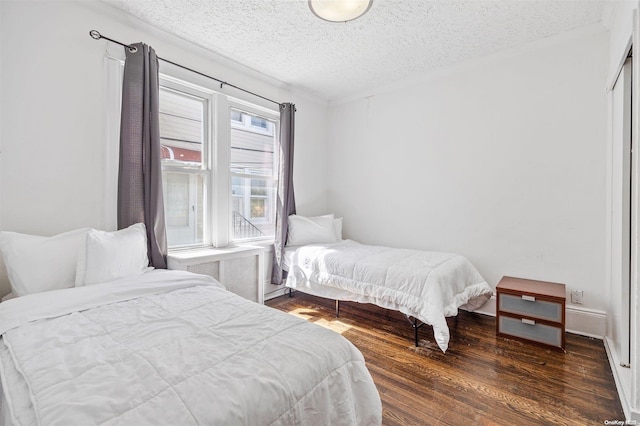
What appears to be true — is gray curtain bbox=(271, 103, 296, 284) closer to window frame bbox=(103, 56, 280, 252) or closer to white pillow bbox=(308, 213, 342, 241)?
window frame bbox=(103, 56, 280, 252)

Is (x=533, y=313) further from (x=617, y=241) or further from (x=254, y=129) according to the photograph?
(x=254, y=129)

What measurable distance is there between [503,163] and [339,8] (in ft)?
7.44

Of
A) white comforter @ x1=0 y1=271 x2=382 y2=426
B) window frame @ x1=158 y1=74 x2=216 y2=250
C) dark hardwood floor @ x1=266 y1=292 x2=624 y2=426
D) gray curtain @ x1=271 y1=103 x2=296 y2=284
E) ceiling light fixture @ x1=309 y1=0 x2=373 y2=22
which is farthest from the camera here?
gray curtain @ x1=271 y1=103 x2=296 y2=284

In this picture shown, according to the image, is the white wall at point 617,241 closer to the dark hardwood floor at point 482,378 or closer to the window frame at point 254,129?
the dark hardwood floor at point 482,378

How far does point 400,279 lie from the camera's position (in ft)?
8.25

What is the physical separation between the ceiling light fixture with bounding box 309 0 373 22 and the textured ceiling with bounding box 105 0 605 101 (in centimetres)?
52

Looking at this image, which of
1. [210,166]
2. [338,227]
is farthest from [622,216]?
[210,166]

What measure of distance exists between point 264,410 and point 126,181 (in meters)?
2.19

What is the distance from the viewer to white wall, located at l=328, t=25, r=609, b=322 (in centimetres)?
261

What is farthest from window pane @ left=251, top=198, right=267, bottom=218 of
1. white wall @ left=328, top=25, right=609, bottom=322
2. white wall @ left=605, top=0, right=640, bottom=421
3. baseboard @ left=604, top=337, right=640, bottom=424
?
baseboard @ left=604, top=337, right=640, bottom=424

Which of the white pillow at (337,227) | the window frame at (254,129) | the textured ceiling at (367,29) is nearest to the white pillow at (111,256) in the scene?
the window frame at (254,129)

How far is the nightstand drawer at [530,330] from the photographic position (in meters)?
2.35

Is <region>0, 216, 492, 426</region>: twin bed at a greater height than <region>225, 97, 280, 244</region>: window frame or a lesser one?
lesser

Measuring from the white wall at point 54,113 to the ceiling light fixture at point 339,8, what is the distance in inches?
66.5
